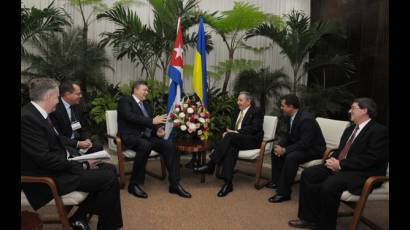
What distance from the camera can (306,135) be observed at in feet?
14.0

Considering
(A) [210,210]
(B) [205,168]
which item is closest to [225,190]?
(B) [205,168]

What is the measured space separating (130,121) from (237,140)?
1466 mm

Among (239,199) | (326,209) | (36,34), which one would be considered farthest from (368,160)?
→ (36,34)

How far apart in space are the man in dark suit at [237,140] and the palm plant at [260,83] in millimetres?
2122

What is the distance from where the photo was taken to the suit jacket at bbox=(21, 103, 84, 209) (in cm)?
262

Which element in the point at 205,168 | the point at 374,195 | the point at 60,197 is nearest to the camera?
the point at 60,197

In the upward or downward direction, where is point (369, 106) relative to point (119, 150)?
upward

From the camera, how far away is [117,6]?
20.9 ft

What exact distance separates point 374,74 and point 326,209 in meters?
3.55

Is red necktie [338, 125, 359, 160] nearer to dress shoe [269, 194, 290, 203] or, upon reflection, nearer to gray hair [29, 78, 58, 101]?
dress shoe [269, 194, 290, 203]

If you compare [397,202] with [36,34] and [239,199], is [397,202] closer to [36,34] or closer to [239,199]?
[239,199]

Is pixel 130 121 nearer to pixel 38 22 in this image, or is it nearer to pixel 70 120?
pixel 70 120

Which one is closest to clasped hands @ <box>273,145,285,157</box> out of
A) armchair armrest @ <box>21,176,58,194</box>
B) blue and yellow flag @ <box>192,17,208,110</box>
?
blue and yellow flag @ <box>192,17,208,110</box>

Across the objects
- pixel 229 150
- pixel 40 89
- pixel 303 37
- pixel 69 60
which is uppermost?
pixel 303 37
